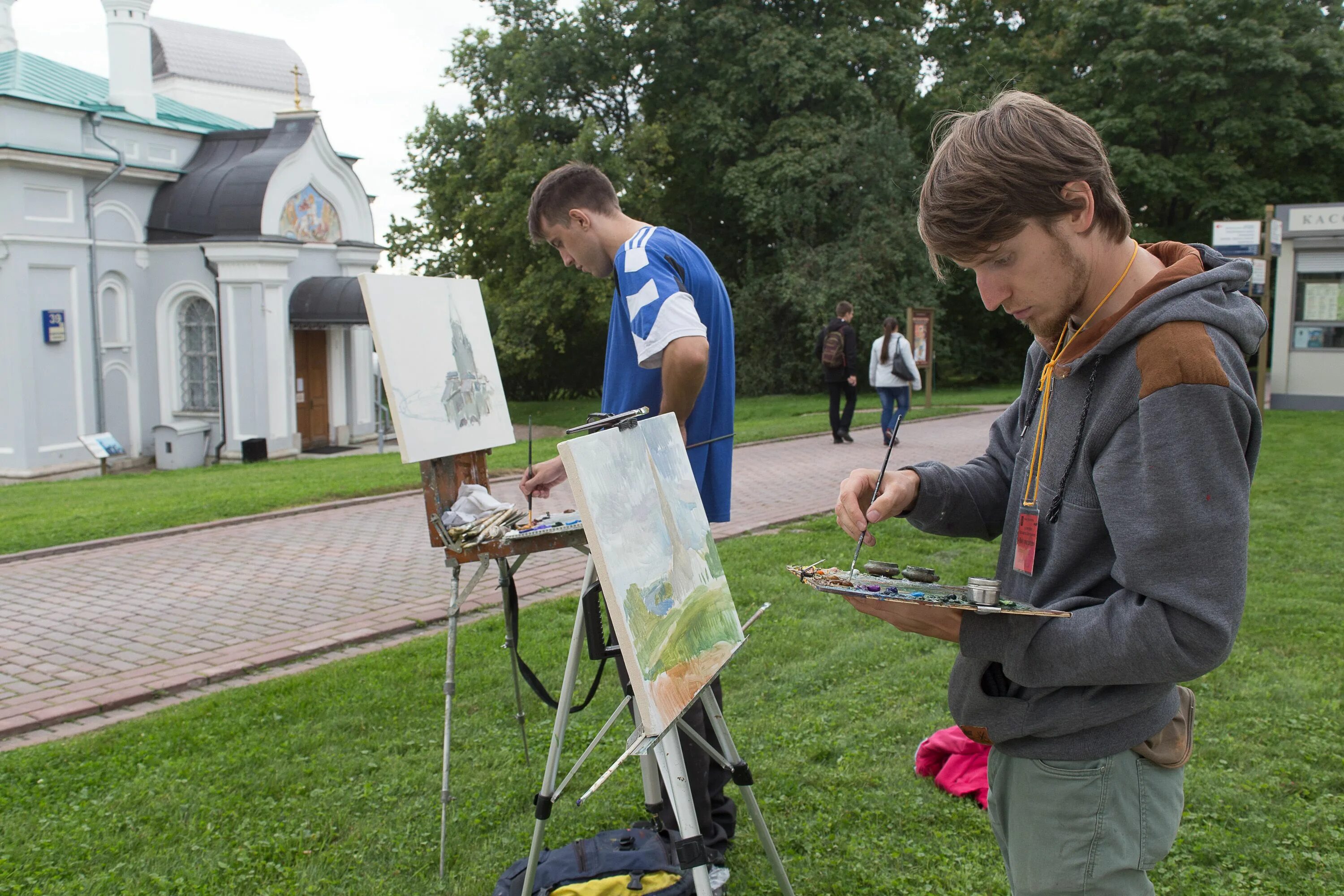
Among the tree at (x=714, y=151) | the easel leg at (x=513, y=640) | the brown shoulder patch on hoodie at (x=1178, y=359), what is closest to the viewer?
the brown shoulder patch on hoodie at (x=1178, y=359)

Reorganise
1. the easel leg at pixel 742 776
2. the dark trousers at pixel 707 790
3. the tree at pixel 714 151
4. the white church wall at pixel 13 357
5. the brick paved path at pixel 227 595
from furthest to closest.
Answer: the tree at pixel 714 151 < the white church wall at pixel 13 357 < the brick paved path at pixel 227 595 < the dark trousers at pixel 707 790 < the easel leg at pixel 742 776

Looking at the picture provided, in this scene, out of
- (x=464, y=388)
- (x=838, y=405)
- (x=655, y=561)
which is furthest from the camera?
(x=838, y=405)

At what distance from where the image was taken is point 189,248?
23.7 m

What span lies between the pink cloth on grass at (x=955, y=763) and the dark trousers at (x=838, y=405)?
11229 mm

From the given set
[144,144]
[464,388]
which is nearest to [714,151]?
[144,144]

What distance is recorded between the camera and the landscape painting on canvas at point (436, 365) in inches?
154

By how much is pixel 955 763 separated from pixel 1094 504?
2721mm

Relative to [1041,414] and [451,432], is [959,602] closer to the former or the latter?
[1041,414]

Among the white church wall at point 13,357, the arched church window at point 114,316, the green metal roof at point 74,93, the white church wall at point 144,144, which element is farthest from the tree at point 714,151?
the white church wall at point 13,357

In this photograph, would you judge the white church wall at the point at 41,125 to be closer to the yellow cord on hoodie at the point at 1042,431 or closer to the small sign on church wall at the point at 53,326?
the small sign on church wall at the point at 53,326

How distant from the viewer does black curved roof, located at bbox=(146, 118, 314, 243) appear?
2352 centimetres

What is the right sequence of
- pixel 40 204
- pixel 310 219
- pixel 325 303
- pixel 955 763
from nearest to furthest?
pixel 955 763, pixel 40 204, pixel 325 303, pixel 310 219

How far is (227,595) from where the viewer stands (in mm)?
7730

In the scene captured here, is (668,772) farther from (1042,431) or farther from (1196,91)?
(1196,91)
